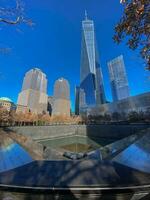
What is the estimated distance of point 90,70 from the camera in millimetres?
100125

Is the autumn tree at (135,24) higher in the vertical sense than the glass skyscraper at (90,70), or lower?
lower

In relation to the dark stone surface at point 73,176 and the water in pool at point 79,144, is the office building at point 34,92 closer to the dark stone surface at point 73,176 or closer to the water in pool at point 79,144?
the water in pool at point 79,144

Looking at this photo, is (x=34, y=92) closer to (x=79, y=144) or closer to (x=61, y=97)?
(x=61, y=97)

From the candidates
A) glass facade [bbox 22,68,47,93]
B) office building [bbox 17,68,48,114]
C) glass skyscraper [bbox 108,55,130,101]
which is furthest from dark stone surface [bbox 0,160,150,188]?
glass facade [bbox 22,68,47,93]

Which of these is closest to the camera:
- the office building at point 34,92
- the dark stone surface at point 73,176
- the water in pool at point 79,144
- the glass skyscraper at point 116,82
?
the dark stone surface at point 73,176

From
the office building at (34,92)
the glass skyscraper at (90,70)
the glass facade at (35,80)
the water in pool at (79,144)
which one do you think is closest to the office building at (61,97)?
the office building at (34,92)

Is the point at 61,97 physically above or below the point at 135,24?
above

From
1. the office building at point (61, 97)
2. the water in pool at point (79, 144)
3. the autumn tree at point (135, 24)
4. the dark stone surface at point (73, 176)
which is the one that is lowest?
the water in pool at point (79, 144)

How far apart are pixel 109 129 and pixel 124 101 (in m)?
39.6

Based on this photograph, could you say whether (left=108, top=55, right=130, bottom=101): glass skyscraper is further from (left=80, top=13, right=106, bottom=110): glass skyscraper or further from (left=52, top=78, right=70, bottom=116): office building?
(left=52, top=78, right=70, bottom=116): office building

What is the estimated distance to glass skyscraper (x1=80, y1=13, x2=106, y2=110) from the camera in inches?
4003

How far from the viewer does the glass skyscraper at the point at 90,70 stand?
102 m

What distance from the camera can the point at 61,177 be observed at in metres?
2.69

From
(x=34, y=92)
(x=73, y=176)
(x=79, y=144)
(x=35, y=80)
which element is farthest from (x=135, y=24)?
(x=35, y=80)
